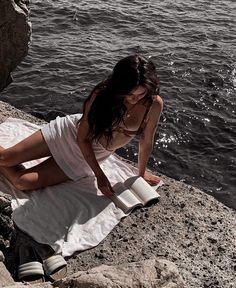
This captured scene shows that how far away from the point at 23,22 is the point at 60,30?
5295 mm

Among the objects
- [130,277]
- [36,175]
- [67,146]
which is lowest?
[36,175]

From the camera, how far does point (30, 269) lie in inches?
223

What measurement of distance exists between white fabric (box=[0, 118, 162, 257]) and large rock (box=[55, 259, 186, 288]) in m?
Result: 1.82

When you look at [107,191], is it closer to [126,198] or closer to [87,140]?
[126,198]

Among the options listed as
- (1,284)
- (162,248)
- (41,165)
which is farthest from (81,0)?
(1,284)

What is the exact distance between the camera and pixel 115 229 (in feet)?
21.9

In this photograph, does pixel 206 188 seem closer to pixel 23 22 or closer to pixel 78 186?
pixel 78 186

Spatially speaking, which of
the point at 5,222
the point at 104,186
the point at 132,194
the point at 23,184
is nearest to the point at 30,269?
the point at 5,222

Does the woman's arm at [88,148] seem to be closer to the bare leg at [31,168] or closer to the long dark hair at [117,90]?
the long dark hair at [117,90]

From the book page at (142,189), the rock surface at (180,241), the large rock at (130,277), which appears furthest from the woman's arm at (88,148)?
the large rock at (130,277)

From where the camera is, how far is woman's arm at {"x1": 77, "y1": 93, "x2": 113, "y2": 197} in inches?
259

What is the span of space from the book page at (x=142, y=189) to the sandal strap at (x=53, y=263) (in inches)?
63.5

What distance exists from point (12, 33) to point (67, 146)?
358cm

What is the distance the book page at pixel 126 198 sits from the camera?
6906 millimetres
